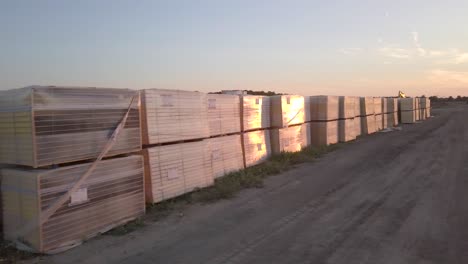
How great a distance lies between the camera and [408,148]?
1612cm

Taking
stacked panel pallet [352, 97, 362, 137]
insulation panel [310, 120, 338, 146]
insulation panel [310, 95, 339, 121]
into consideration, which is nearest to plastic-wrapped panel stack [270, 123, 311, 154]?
insulation panel [310, 120, 338, 146]

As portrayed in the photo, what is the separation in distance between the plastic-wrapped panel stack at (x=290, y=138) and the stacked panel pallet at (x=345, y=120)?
363 centimetres

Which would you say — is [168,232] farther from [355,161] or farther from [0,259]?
[355,161]

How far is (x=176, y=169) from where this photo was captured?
780cm

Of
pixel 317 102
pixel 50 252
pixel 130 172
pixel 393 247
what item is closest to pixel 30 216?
pixel 50 252

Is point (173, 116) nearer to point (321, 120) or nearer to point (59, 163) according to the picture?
point (59, 163)

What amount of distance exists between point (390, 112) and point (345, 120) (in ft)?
45.5

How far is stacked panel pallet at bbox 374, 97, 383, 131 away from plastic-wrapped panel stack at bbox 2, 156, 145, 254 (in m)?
22.5

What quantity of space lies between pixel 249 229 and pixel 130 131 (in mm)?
2363

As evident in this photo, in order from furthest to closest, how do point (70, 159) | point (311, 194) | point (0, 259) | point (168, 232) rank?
1. point (311, 194)
2. point (168, 232)
3. point (70, 159)
4. point (0, 259)

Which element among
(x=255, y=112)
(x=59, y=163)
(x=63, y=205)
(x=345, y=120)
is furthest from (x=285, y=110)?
(x=63, y=205)

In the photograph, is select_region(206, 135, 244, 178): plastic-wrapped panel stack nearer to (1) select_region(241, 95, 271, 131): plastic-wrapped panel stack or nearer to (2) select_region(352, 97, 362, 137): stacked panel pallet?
(1) select_region(241, 95, 271, 131): plastic-wrapped panel stack

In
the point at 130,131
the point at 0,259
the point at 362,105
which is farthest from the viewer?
the point at 362,105

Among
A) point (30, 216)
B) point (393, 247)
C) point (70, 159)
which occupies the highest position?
point (70, 159)
